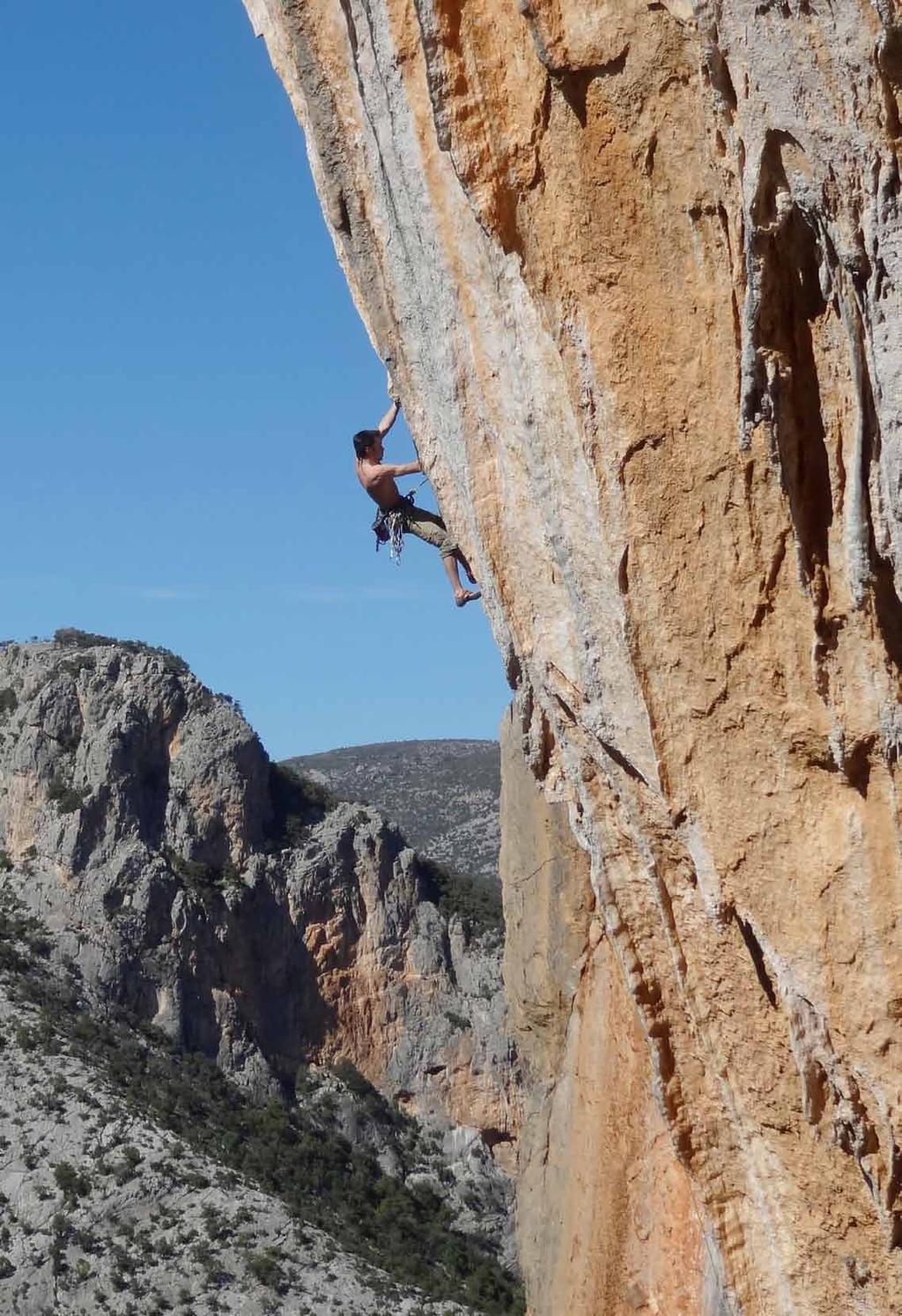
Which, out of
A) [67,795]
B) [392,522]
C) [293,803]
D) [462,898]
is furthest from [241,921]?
[392,522]

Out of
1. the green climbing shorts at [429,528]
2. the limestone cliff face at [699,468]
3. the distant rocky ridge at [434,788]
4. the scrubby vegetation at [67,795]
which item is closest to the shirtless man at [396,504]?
the green climbing shorts at [429,528]

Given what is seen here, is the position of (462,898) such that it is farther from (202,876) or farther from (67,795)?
(67,795)

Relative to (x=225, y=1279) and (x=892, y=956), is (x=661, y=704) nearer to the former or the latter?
(x=892, y=956)

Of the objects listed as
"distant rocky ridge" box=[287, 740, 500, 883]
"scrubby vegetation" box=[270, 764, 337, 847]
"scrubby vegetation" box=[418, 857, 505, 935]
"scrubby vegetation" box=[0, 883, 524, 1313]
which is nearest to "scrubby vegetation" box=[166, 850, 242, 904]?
"scrubby vegetation" box=[270, 764, 337, 847]

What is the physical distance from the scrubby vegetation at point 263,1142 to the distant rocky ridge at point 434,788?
586 inches

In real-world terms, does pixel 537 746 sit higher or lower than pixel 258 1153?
higher

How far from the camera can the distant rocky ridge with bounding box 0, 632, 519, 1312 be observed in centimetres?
4319

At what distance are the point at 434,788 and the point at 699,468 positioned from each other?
63548mm

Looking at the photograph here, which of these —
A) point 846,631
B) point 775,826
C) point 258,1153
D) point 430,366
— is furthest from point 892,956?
point 258,1153

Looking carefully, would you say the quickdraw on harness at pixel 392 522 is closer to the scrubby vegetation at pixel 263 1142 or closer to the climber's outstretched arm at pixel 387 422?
the climber's outstretched arm at pixel 387 422

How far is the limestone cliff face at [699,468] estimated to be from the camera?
486 cm

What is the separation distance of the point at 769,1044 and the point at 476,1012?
40.0 metres

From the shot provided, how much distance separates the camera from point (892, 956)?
560cm

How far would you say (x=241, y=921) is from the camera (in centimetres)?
4566
